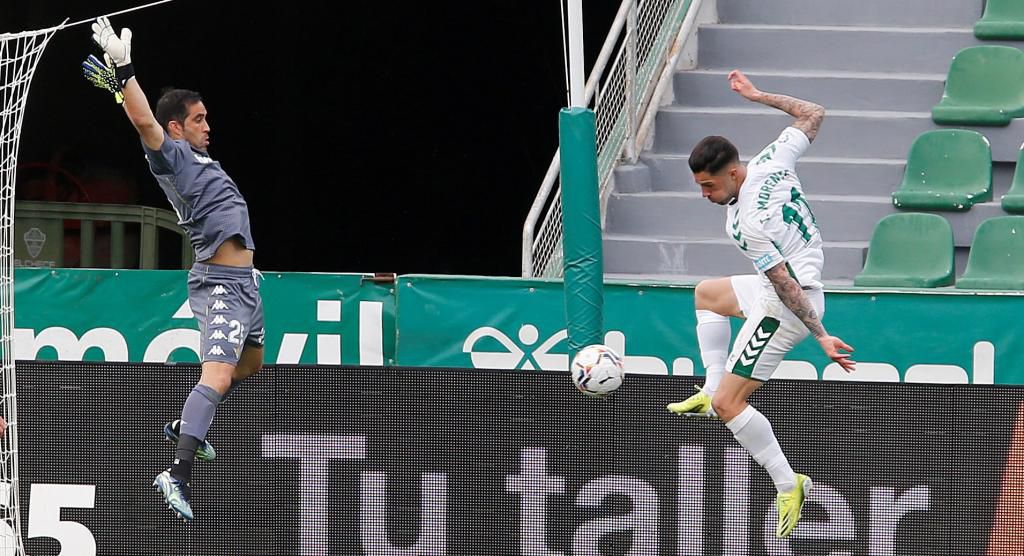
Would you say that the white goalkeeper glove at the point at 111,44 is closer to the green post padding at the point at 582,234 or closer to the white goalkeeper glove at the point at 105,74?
the white goalkeeper glove at the point at 105,74

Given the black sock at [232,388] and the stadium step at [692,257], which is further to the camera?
the stadium step at [692,257]

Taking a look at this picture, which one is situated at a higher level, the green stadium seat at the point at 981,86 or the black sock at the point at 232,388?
the green stadium seat at the point at 981,86

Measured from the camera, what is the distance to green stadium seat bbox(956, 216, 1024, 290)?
435 inches

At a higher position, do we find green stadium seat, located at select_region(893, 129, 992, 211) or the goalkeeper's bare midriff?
green stadium seat, located at select_region(893, 129, 992, 211)

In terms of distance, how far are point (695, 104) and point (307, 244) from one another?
6174mm

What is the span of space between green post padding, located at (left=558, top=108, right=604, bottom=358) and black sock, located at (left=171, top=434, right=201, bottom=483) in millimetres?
1946

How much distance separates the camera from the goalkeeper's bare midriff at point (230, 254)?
826cm

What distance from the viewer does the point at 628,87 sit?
41.0 ft

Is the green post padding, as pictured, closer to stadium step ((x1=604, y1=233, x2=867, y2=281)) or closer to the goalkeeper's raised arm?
the goalkeeper's raised arm

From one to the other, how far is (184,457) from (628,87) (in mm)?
5676

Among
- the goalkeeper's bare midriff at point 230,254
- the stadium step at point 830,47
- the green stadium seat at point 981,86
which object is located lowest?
the goalkeeper's bare midriff at point 230,254

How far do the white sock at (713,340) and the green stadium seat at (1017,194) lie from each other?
12.4 ft

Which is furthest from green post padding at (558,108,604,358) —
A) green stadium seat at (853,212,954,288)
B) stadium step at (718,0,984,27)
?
stadium step at (718,0,984,27)

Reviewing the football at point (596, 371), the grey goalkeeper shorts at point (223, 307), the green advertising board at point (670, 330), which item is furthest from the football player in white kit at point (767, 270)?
the grey goalkeeper shorts at point (223, 307)
